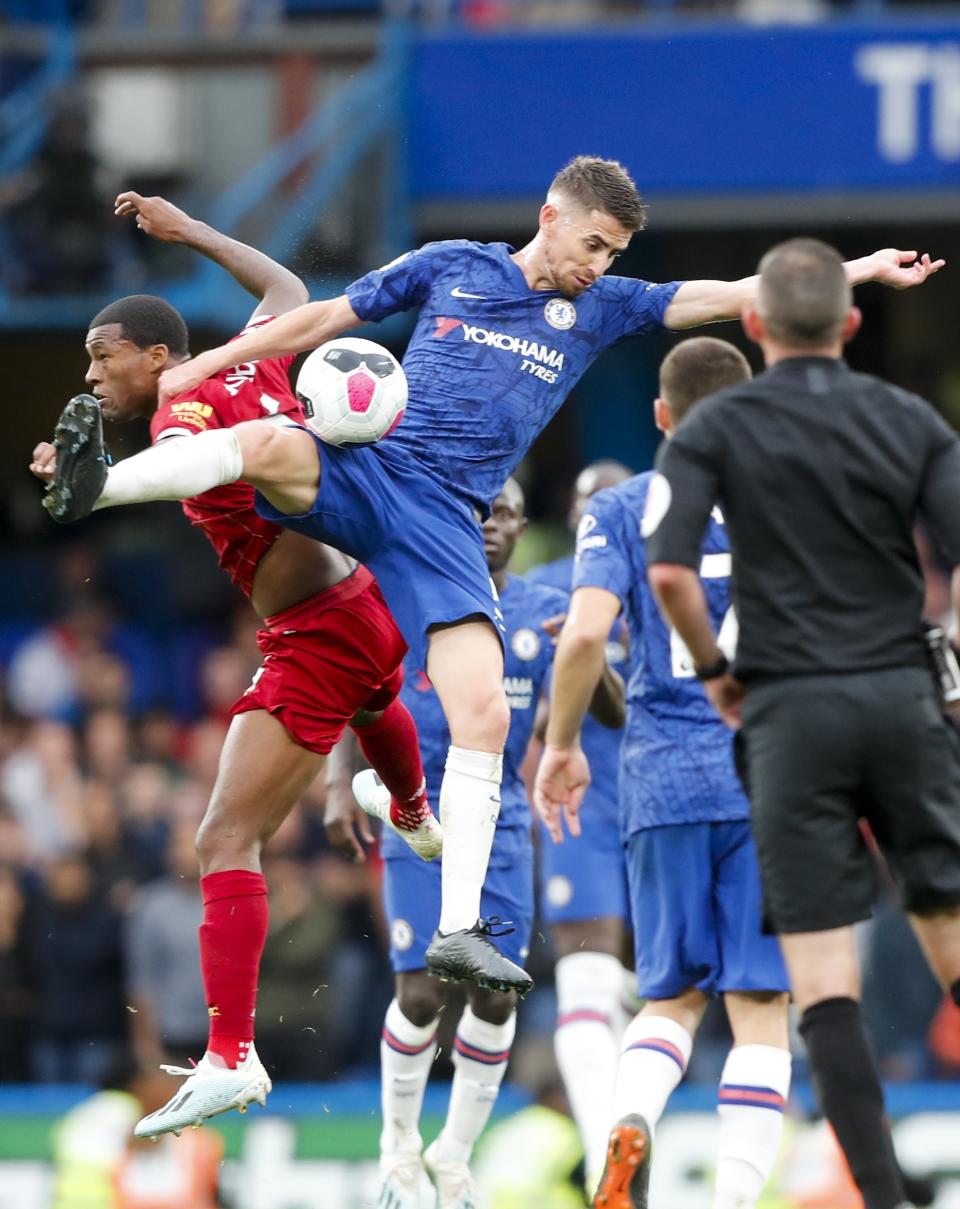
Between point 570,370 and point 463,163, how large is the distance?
835cm

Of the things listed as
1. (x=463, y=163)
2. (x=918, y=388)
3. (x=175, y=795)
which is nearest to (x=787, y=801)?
(x=175, y=795)

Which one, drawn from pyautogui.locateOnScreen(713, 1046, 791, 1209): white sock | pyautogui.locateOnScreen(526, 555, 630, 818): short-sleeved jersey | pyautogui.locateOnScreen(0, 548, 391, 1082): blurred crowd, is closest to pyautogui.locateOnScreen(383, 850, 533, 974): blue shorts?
pyautogui.locateOnScreen(526, 555, 630, 818): short-sleeved jersey

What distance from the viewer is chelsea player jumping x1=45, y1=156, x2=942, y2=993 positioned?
251 inches

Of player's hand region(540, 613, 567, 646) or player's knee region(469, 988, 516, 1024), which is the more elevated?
player's hand region(540, 613, 567, 646)

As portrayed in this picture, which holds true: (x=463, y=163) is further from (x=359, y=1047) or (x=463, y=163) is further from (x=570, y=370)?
(x=570, y=370)

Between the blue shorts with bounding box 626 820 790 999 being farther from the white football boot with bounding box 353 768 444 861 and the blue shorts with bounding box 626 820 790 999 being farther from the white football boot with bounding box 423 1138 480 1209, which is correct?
the white football boot with bounding box 423 1138 480 1209

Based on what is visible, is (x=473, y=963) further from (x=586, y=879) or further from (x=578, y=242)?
(x=586, y=879)

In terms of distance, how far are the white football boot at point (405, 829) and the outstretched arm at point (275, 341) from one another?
1.69 meters

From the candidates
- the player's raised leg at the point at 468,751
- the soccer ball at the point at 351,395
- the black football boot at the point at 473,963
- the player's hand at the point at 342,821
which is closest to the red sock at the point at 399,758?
the player's raised leg at the point at 468,751

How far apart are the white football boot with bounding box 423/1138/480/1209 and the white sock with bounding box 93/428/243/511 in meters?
3.16

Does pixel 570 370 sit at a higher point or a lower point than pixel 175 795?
higher

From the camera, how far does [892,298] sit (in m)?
18.9

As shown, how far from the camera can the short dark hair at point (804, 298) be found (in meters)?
5.54

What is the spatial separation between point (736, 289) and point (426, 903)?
2.67 metres
